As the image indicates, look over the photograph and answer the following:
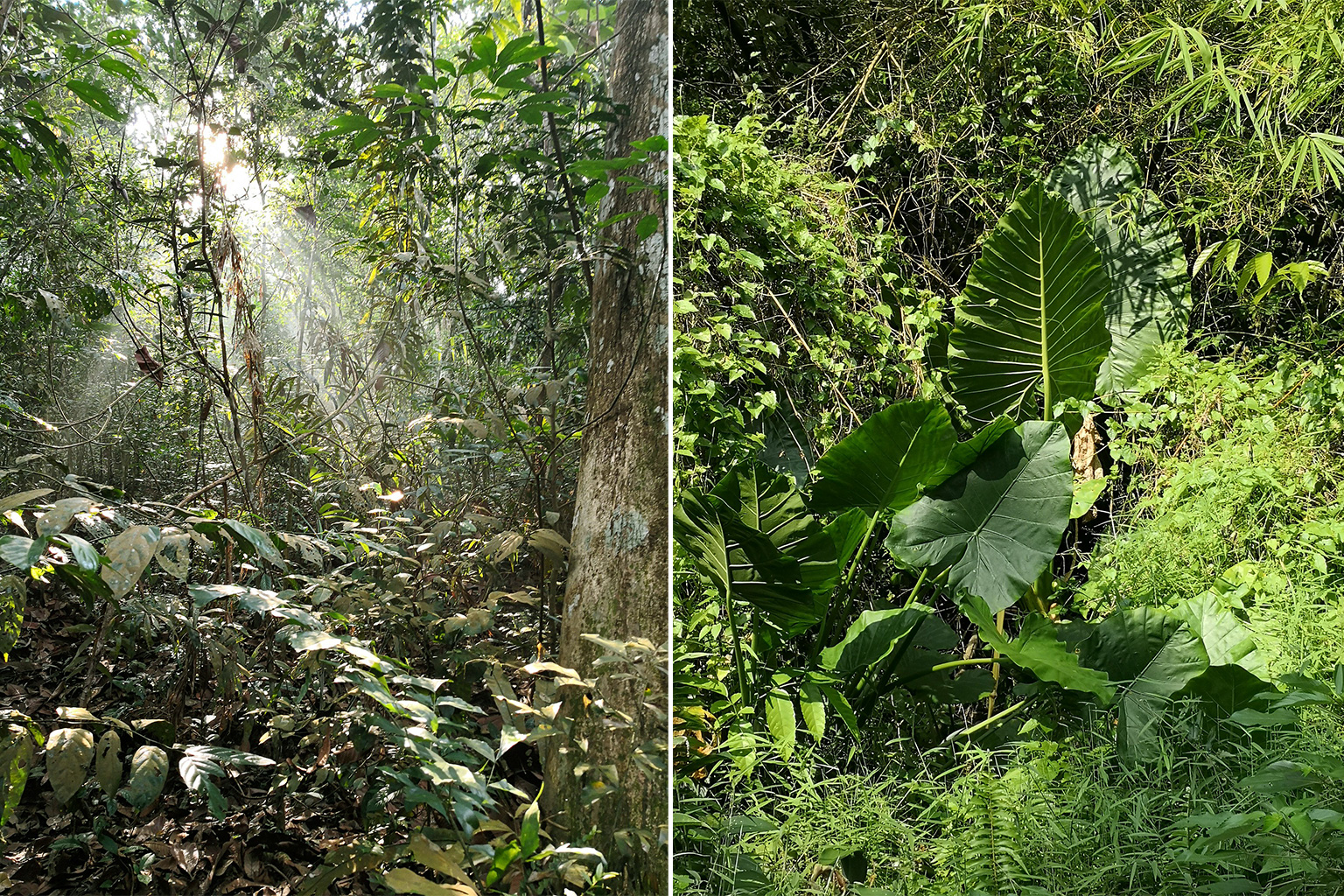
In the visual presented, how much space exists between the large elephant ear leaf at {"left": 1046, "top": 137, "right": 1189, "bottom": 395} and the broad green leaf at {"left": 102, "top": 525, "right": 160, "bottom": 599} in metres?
2.25

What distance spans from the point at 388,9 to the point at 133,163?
0.26 m

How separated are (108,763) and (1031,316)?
6.09ft

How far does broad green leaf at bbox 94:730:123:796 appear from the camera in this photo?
61 cm

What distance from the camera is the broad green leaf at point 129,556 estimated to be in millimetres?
605

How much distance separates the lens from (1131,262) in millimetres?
2221

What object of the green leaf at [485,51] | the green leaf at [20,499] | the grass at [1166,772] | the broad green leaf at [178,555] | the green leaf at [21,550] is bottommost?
the grass at [1166,772]

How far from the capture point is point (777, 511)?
1.58m

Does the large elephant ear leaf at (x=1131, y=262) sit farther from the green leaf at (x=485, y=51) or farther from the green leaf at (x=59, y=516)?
the green leaf at (x=59, y=516)

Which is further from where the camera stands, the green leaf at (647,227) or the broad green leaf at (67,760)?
the green leaf at (647,227)

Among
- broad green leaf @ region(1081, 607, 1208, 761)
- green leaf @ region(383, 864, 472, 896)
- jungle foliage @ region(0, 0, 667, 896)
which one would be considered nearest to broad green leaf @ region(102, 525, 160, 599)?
jungle foliage @ region(0, 0, 667, 896)

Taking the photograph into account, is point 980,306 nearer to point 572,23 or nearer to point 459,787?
point 572,23

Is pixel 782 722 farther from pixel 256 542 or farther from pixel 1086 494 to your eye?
pixel 256 542

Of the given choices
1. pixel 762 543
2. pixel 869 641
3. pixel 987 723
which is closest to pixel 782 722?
pixel 869 641

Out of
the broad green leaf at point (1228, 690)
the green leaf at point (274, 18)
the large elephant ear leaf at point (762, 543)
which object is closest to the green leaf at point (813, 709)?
the large elephant ear leaf at point (762, 543)
